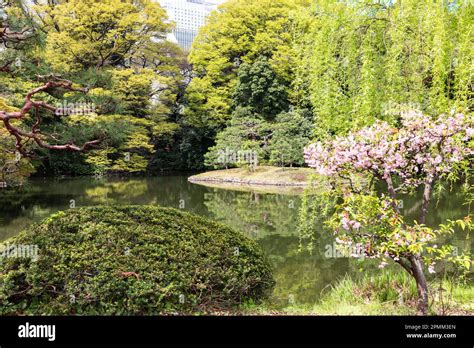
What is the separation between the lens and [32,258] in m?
2.90

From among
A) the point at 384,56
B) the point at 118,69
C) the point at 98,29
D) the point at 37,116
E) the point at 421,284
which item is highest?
the point at 98,29

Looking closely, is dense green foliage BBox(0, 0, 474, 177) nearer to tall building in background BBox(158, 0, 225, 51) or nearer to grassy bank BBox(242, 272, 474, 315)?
tall building in background BBox(158, 0, 225, 51)

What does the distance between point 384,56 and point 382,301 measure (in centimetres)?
189

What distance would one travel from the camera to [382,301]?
11.0 feet

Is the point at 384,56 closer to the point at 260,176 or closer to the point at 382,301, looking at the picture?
the point at 382,301

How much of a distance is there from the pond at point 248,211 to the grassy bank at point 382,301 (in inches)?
13.6

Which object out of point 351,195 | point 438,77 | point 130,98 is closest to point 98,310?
point 351,195

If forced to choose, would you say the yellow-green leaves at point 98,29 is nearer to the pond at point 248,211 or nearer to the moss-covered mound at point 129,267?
the pond at point 248,211

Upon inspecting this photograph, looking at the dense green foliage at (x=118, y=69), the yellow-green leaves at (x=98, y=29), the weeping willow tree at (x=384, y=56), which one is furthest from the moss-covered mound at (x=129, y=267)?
the yellow-green leaves at (x=98, y=29)

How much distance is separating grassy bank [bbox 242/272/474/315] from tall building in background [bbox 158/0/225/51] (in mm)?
15192

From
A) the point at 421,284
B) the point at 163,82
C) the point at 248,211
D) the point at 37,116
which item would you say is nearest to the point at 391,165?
the point at 421,284

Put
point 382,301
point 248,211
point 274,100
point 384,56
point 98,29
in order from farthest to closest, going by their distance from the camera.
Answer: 1. point 274,100
2. point 98,29
3. point 248,211
4. point 384,56
5. point 382,301

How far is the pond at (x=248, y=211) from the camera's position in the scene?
182 inches
